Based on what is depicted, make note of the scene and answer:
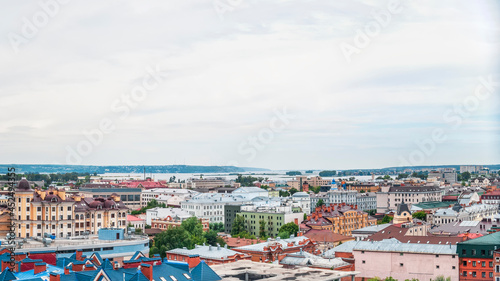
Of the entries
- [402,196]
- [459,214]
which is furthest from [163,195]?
[459,214]

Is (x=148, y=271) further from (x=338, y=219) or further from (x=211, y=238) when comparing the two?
(x=338, y=219)

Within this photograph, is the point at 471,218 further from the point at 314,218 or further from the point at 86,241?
the point at 86,241

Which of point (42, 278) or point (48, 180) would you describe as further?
point (48, 180)

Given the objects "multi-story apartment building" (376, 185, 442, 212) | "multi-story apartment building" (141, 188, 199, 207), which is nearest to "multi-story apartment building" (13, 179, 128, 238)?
"multi-story apartment building" (141, 188, 199, 207)

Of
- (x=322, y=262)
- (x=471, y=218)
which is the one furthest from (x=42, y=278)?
(x=471, y=218)

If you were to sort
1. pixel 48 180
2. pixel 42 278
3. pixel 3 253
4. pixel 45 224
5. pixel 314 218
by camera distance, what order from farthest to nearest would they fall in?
pixel 48 180 < pixel 314 218 < pixel 45 224 < pixel 3 253 < pixel 42 278

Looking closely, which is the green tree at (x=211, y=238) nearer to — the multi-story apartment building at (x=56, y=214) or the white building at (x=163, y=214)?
the multi-story apartment building at (x=56, y=214)

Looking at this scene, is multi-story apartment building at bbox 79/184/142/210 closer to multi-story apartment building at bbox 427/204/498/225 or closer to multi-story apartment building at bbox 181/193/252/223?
multi-story apartment building at bbox 181/193/252/223
